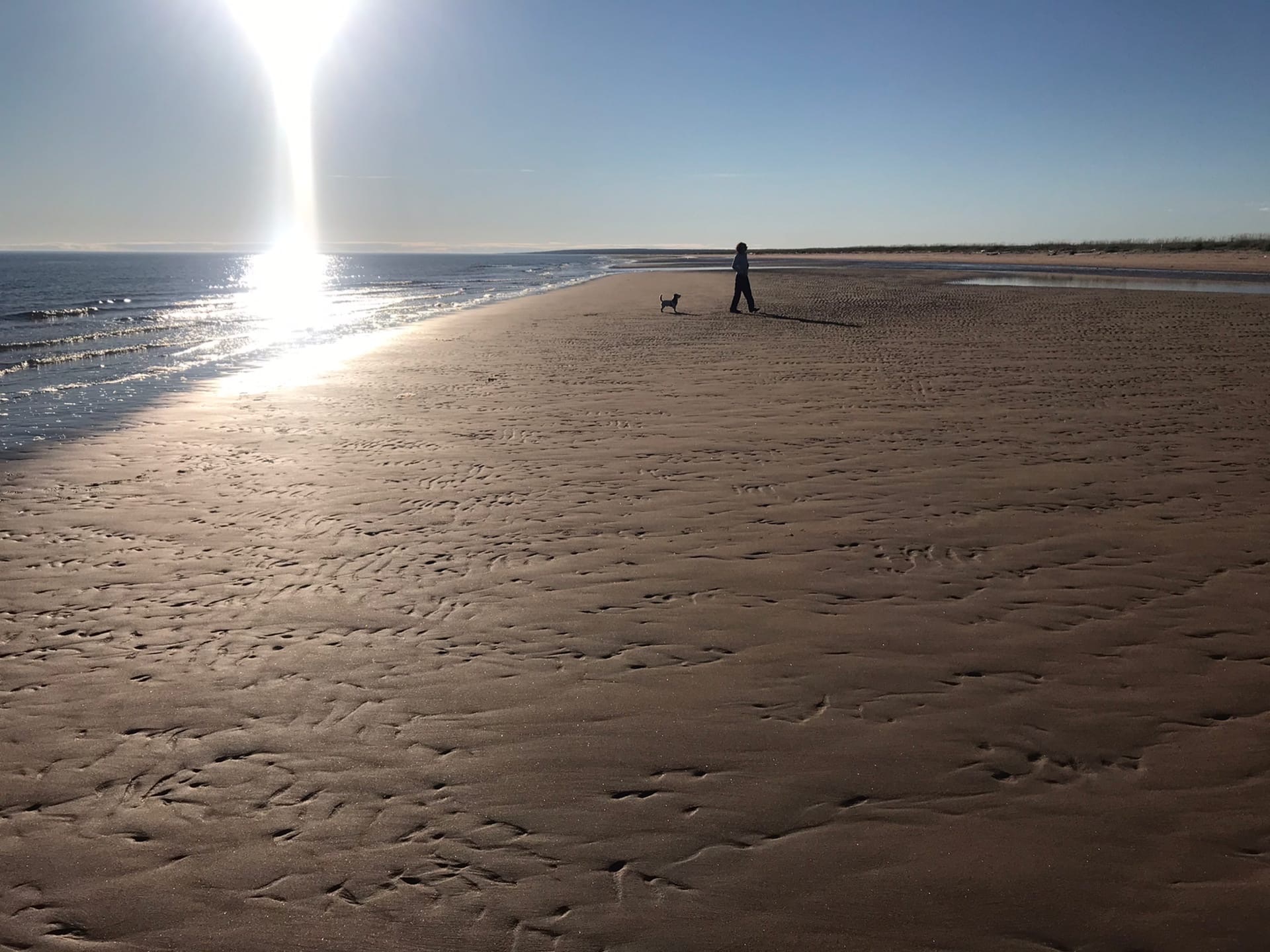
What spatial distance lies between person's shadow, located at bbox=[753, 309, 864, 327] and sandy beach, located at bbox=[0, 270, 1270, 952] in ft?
42.1

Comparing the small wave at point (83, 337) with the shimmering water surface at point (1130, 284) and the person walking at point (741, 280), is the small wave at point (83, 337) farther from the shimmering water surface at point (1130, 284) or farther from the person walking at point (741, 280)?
the shimmering water surface at point (1130, 284)

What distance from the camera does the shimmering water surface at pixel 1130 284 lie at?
32.1 m

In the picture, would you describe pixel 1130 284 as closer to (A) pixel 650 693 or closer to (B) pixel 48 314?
(A) pixel 650 693

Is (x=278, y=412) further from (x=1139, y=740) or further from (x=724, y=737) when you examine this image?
(x=1139, y=740)

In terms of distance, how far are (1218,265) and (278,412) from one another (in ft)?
183

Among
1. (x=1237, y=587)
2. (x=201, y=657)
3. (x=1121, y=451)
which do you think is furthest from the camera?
(x=1121, y=451)

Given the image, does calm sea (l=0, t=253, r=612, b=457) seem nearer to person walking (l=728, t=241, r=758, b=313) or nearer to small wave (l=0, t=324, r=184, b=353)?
small wave (l=0, t=324, r=184, b=353)

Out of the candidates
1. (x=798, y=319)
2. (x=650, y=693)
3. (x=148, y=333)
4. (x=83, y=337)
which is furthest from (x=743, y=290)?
(x=650, y=693)

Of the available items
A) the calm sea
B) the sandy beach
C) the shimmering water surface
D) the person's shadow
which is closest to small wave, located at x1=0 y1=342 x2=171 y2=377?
the calm sea

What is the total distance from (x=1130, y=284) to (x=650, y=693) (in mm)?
40471

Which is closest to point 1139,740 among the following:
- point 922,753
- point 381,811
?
point 922,753

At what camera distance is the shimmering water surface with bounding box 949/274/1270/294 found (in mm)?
32125

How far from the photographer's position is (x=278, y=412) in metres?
12.9

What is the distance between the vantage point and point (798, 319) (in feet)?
79.4
